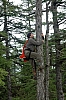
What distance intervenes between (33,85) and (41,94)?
392 inches

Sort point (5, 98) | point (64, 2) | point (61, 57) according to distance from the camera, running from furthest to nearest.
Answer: point (5, 98), point (64, 2), point (61, 57)

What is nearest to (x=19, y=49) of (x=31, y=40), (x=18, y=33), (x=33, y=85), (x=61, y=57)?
(x=18, y=33)

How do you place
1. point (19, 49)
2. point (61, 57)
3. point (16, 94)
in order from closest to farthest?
point (61, 57) < point (19, 49) < point (16, 94)

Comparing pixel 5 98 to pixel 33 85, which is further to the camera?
pixel 5 98

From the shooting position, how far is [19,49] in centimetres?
1998

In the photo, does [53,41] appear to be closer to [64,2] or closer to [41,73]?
[64,2]

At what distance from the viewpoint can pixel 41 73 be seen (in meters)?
8.24

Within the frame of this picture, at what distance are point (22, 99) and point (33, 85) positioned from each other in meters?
2.66

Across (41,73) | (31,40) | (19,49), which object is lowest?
(19,49)

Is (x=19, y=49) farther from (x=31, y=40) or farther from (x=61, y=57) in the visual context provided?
(x=31, y=40)

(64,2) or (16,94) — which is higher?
(64,2)

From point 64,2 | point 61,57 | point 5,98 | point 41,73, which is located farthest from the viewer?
point 5,98

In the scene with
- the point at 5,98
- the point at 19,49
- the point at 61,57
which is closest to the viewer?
the point at 61,57

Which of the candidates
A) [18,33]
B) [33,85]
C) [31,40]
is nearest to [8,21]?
[18,33]
